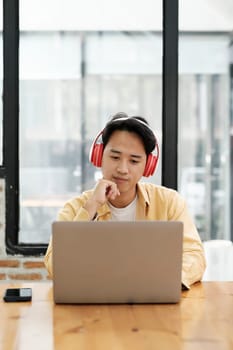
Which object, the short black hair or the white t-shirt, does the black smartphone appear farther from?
the short black hair

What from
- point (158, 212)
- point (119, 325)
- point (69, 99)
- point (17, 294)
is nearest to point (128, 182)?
point (158, 212)

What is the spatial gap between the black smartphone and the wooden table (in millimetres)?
25

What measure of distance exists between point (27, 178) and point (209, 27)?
1613mm

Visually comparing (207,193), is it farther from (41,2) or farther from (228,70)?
(41,2)

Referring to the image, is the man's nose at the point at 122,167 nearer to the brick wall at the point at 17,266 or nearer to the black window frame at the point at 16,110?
the black window frame at the point at 16,110

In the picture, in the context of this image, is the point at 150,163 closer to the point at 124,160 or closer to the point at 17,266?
the point at 124,160

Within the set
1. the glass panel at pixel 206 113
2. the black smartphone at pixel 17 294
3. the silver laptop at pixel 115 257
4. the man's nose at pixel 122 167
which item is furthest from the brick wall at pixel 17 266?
the silver laptop at pixel 115 257

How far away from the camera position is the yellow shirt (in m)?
2.33

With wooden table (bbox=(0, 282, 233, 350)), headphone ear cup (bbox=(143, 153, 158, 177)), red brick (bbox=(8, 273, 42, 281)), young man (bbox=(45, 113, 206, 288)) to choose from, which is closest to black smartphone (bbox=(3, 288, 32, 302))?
wooden table (bbox=(0, 282, 233, 350))

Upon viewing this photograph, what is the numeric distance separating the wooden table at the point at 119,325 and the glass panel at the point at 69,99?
1.87 m

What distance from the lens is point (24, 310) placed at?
72.4 inches

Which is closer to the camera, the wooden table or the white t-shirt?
the wooden table

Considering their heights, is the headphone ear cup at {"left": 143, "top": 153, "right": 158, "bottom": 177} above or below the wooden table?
above

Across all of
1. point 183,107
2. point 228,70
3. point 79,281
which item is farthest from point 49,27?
point 79,281
